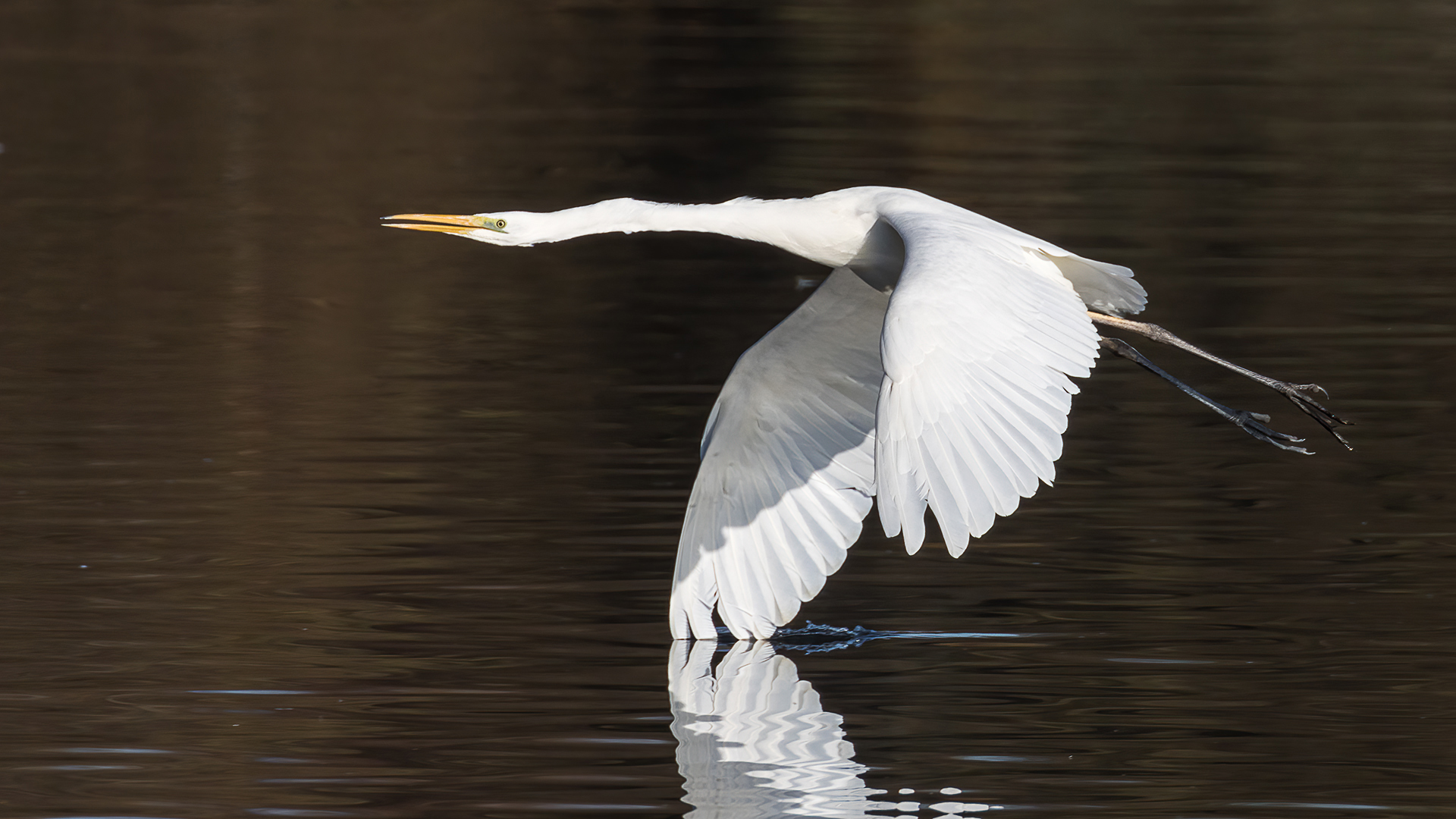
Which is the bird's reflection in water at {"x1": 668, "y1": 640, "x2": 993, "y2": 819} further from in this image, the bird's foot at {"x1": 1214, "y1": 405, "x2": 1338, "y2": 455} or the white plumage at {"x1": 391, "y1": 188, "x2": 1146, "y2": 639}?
the bird's foot at {"x1": 1214, "y1": 405, "x2": 1338, "y2": 455}

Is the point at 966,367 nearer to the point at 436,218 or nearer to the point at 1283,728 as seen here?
the point at 1283,728

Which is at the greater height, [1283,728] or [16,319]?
[16,319]

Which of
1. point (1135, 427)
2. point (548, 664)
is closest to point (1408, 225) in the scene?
point (1135, 427)

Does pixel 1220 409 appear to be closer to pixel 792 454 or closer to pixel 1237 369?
pixel 1237 369

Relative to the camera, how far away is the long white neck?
8.62 metres

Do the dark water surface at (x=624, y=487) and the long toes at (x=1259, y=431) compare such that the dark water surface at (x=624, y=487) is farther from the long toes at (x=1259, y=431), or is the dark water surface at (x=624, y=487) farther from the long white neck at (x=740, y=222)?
the long white neck at (x=740, y=222)

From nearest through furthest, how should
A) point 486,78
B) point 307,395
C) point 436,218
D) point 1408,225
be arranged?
point 436,218 < point 307,395 < point 1408,225 < point 486,78

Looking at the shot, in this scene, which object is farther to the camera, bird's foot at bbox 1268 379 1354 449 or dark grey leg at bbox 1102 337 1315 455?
bird's foot at bbox 1268 379 1354 449

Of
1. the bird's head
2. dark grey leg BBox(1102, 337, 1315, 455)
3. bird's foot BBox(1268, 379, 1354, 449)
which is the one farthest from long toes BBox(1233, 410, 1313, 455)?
the bird's head

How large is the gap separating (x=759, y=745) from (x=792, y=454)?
1703 millimetres

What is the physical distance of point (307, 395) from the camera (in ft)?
40.3

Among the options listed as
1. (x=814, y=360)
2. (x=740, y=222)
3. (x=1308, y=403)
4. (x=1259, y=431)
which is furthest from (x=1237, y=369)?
(x=740, y=222)

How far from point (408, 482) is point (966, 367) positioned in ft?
14.4

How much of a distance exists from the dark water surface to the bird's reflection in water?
2 cm
